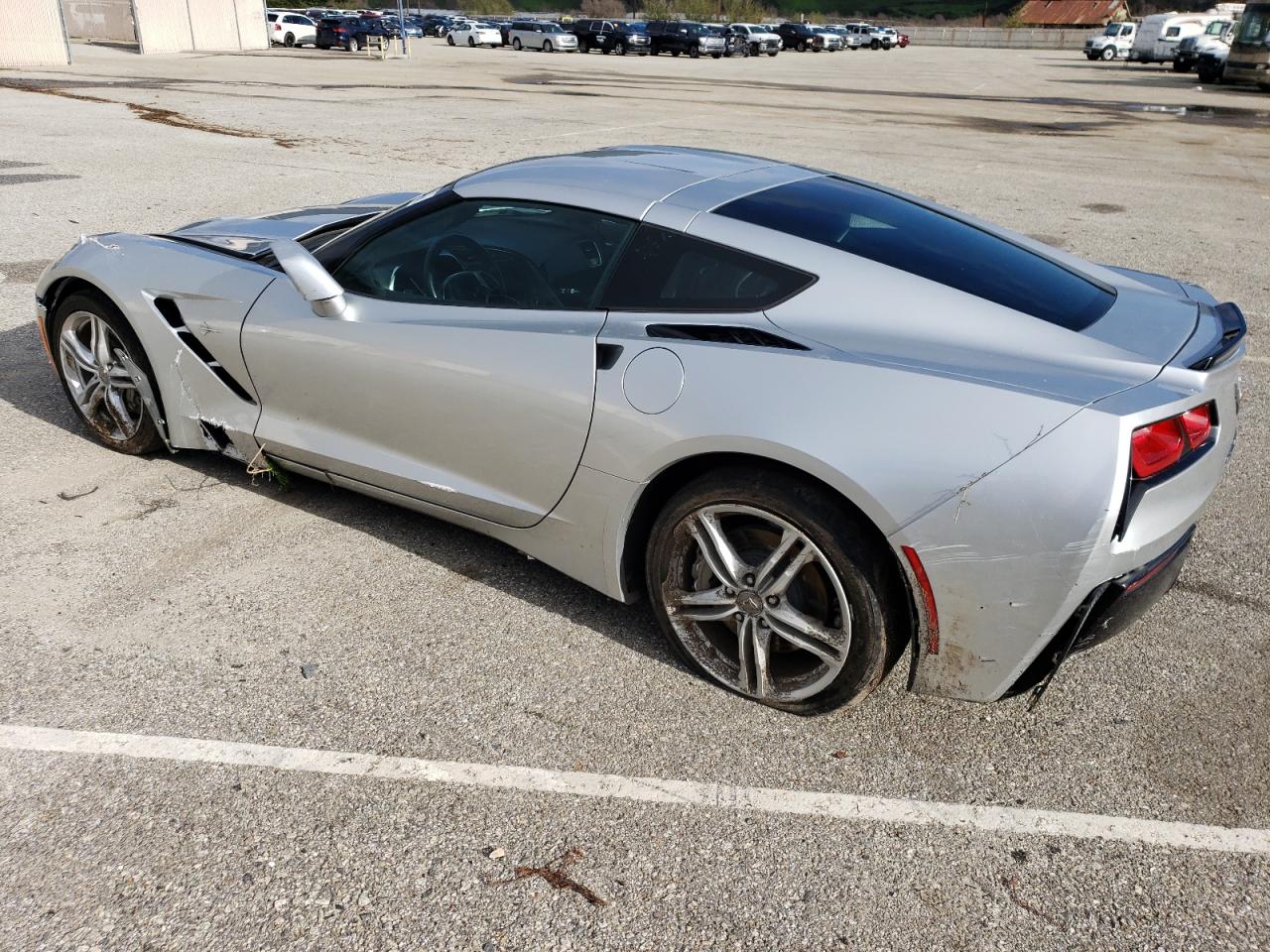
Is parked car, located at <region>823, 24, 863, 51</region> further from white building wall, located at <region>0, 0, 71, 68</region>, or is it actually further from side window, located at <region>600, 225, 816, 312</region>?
side window, located at <region>600, 225, 816, 312</region>

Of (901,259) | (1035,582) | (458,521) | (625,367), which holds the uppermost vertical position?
(901,259)

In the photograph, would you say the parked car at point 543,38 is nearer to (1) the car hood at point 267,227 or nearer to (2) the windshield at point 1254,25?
(2) the windshield at point 1254,25

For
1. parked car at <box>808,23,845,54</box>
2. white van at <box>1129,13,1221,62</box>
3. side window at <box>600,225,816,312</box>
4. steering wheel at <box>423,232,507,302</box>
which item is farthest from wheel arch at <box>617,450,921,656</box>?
parked car at <box>808,23,845,54</box>

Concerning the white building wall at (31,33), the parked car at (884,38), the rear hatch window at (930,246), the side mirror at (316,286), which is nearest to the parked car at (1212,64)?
the white building wall at (31,33)

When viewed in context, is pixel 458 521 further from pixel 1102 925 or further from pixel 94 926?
pixel 1102 925

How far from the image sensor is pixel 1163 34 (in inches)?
2109

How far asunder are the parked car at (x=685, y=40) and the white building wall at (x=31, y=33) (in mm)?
28012

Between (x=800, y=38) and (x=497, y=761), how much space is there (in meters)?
71.1

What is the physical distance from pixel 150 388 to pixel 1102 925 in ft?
13.1

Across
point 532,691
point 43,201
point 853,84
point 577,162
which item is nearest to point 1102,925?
point 532,691

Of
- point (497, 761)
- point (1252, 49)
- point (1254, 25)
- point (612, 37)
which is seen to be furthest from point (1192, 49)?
point (497, 761)

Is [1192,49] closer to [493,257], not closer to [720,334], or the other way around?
[493,257]

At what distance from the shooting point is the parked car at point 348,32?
1859 inches

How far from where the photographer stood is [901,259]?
3152 millimetres
